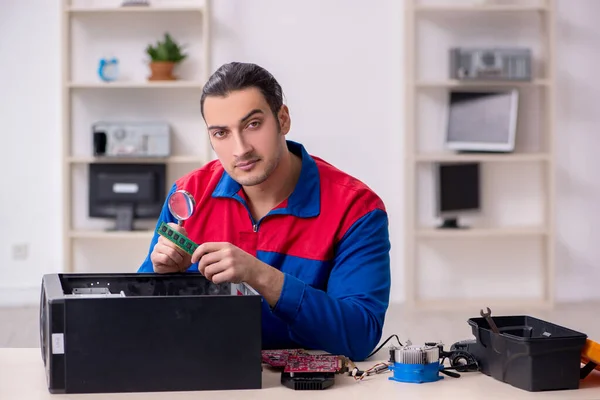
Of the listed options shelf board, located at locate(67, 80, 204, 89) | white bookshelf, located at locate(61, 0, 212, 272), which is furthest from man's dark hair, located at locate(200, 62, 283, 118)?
white bookshelf, located at locate(61, 0, 212, 272)

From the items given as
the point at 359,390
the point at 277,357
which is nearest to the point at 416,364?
the point at 359,390

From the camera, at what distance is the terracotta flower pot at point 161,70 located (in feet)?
17.1

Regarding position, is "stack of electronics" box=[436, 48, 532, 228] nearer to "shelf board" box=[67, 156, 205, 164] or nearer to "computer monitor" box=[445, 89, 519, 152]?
"computer monitor" box=[445, 89, 519, 152]

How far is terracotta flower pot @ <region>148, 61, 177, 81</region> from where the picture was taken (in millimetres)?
5223

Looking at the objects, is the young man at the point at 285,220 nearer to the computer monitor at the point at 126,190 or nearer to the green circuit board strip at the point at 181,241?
the green circuit board strip at the point at 181,241

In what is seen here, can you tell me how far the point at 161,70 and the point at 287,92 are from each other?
0.77 meters

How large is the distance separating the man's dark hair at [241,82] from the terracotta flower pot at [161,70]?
3197 mm

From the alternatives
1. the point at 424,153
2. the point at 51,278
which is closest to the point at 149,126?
the point at 424,153

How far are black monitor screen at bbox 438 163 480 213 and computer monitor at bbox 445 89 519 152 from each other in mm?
125

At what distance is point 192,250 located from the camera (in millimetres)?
1762

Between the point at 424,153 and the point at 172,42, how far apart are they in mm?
1634

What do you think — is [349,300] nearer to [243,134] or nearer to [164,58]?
[243,134]

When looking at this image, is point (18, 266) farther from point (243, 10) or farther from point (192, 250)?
point (192, 250)

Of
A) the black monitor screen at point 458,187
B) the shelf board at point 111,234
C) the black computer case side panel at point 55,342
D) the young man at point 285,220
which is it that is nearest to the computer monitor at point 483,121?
the black monitor screen at point 458,187
